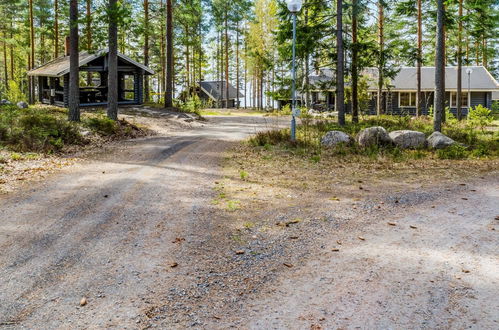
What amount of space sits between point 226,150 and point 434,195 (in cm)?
687

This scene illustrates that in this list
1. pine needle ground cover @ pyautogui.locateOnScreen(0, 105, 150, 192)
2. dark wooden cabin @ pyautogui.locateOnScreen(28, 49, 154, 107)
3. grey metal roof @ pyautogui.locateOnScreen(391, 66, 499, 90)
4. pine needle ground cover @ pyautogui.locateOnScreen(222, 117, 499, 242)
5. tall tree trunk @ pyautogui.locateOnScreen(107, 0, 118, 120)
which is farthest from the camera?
grey metal roof @ pyautogui.locateOnScreen(391, 66, 499, 90)

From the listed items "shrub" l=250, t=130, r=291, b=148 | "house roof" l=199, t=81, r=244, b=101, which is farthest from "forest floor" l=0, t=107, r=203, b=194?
"house roof" l=199, t=81, r=244, b=101

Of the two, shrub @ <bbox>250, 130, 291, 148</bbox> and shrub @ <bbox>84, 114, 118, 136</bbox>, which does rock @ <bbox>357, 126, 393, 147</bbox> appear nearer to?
shrub @ <bbox>250, 130, 291, 148</bbox>

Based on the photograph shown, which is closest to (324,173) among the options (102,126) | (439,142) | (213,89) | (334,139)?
(334,139)

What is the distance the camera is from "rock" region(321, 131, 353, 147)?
13.6 meters

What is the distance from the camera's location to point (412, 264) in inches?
202

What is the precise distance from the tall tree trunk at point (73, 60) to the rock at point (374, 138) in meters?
10.4

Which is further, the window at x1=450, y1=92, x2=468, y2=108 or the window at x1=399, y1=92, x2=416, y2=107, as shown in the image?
the window at x1=450, y1=92, x2=468, y2=108

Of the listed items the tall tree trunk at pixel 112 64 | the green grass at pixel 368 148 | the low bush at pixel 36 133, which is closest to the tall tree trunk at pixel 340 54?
the green grass at pixel 368 148

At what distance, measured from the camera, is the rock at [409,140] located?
532 inches

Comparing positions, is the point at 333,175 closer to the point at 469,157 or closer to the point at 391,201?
the point at 391,201

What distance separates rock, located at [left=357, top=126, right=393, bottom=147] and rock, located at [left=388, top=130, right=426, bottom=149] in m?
0.30

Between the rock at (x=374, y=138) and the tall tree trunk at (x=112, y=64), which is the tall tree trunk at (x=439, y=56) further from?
the tall tree trunk at (x=112, y=64)

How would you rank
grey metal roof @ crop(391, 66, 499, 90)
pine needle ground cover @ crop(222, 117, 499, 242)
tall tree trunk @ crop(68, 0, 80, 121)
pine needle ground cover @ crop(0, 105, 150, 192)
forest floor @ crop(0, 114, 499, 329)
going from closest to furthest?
forest floor @ crop(0, 114, 499, 329), pine needle ground cover @ crop(222, 117, 499, 242), pine needle ground cover @ crop(0, 105, 150, 192), tall tree trunk @ crop(68, 0, 80, 121), grey metal roof @ crop(391, 66, 499, 90)
